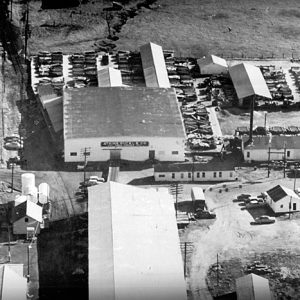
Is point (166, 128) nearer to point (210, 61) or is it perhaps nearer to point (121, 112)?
point (121, 112)

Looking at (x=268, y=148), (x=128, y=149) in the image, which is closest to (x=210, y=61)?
(x=268, y=148)

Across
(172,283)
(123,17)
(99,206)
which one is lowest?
(172,283)

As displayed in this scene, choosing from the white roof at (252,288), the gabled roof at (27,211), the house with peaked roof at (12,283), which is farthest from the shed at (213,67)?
the house with peaked roof at (12,283)

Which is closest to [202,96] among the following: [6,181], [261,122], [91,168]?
[261,122]

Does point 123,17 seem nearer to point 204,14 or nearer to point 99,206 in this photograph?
point 204,14

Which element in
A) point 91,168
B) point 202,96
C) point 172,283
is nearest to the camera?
point 172,283
